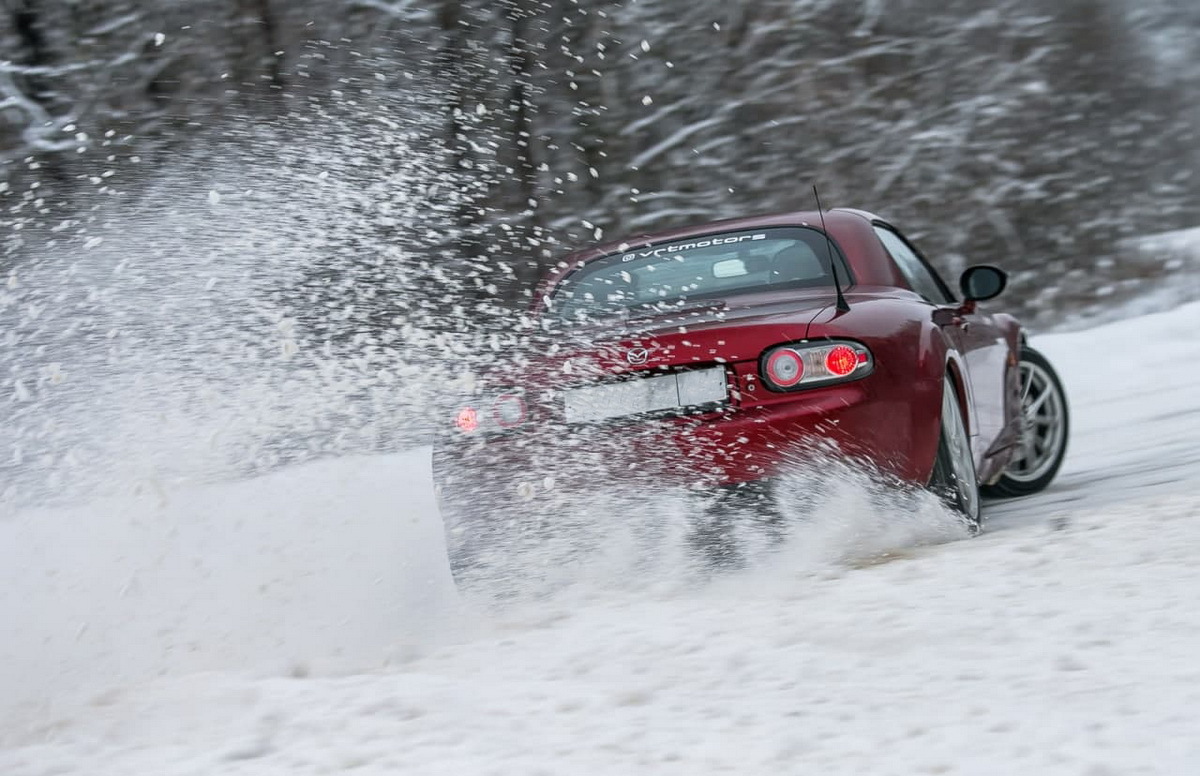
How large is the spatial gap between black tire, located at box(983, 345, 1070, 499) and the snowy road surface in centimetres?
100

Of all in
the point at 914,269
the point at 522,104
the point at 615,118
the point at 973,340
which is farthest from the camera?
the point at 615,118

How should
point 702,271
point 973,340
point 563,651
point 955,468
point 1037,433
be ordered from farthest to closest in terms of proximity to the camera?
point 1037,433
point 973,340
point 702,271
point 955,468
point 563,651

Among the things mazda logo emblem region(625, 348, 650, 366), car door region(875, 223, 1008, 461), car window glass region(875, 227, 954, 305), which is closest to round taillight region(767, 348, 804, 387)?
mazda logo emblem region(625, 348, 650, 366)

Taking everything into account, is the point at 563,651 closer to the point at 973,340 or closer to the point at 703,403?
the point at 703,403

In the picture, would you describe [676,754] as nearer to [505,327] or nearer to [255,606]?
[255,606]

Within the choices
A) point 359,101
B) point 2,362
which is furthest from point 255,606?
point 359,101

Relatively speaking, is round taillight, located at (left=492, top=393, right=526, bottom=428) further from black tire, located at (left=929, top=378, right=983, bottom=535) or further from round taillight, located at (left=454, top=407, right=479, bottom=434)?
black tire, located at (left=929, top=378, right=983, bottom=535)

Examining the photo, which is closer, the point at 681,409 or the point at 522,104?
the point at 681,409

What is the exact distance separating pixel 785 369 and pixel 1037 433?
2.99 meters

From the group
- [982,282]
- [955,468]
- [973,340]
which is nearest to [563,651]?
[955,468]

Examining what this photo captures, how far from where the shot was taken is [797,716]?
323 cm

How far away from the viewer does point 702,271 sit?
579 cm

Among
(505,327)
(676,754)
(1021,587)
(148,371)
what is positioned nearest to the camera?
(676,754)

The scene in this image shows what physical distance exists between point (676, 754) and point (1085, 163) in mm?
16439
